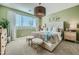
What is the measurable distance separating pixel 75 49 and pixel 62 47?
0.85 feet

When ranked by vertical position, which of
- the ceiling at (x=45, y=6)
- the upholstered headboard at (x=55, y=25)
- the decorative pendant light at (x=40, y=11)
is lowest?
the upholstered headboard at (x=55, y=25)

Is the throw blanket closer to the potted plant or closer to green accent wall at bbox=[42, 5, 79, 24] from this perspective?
green accent wall at bbox=[42, 5, 79, 24]

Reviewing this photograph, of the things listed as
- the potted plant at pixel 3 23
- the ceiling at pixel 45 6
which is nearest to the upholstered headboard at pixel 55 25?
the ceiling at pixel 45 6

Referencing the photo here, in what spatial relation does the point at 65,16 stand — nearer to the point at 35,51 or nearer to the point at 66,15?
the point at 66,15

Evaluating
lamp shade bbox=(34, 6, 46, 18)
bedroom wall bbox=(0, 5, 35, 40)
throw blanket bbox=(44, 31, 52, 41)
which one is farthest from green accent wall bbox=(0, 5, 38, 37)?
throw blanket bbox=(44, 31, 52, 41)

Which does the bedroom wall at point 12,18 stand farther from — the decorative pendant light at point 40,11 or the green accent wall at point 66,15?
the green accent wall at point 66,15

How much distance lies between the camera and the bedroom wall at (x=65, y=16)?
1985 mm

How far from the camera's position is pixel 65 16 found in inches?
80.1

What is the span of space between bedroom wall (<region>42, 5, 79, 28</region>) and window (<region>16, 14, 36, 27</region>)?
23cm

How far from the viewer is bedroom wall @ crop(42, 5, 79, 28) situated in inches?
78.2

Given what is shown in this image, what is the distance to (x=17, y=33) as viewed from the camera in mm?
2053

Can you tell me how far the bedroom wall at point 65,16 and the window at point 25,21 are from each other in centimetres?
23
